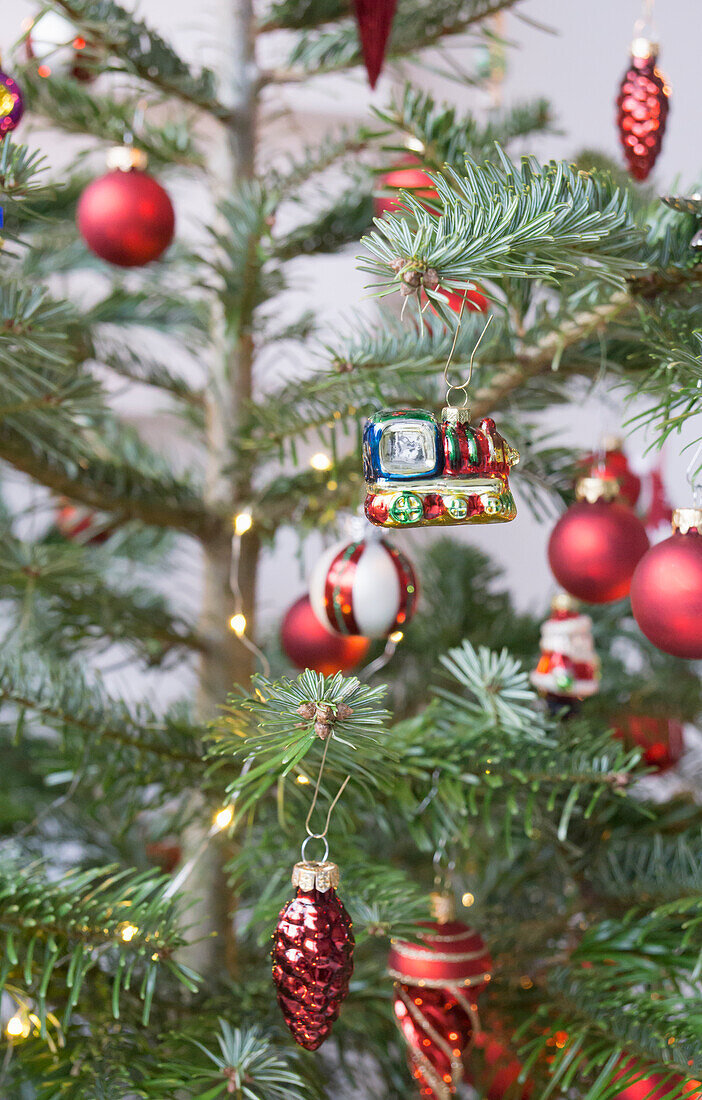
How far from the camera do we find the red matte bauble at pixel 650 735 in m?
0.66

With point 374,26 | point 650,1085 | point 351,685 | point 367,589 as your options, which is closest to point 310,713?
point 351,685

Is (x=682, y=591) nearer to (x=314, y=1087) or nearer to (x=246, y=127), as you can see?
(x=314, y=1087)

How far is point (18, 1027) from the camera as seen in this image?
1.28 feet

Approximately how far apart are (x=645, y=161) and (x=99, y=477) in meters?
0.33

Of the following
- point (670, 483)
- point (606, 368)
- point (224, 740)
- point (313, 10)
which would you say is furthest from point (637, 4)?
point (224, 740)

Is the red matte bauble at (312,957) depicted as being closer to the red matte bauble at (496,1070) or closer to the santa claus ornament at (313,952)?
the santa claus ornament at (313,952)

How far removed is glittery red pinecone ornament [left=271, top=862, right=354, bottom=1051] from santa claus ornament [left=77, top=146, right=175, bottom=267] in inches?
14.4

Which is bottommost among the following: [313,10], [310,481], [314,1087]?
[314,1087]

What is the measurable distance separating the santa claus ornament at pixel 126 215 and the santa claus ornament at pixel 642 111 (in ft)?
0.83

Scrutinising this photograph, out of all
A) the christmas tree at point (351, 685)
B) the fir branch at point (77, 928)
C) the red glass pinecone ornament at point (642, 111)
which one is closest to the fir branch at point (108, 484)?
the christmas tree at point (351, 685)

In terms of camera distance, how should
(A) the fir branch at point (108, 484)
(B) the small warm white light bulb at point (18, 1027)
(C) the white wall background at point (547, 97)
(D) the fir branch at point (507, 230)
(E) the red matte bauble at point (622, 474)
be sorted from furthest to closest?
(C) the white wall background at point (547, 97) < (E) the red matte bauble at point (622, 474) < (A) the fir branch at point (108, 484) < (B) the small warm white light bulb at point (18, 1027) < (D) the fir branch at point (507, 230)

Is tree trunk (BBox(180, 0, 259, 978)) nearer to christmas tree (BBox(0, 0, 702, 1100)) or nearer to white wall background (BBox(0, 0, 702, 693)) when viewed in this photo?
christmas tree (BBox(0, 0, 702, 1100))

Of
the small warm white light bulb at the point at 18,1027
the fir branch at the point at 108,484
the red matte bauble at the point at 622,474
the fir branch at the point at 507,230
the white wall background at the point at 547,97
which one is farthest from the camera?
the white wall background at the point at 547,97

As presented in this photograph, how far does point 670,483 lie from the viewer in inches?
46.8
